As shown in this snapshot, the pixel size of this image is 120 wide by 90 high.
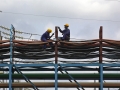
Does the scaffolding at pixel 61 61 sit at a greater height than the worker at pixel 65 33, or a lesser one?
lesser

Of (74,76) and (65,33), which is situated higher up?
(65,33)

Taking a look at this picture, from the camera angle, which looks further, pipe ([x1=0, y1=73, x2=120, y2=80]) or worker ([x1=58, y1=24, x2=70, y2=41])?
worker ([x1=58, y1=24, x2=70, y2=41])

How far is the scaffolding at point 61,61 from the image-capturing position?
15.7m

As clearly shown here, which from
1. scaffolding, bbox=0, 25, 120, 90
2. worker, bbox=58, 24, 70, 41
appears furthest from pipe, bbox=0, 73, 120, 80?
worker, bbox=58, 24, 70, 41

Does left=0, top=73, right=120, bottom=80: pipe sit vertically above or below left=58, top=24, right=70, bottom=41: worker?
below

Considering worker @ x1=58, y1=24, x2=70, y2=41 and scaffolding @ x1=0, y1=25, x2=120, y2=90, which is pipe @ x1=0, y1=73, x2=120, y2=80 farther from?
worker @ x1=58, y1=24, x2=70, y2=41

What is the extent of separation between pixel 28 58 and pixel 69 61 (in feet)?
6.82

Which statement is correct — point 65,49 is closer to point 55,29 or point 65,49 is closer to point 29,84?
point 55,29

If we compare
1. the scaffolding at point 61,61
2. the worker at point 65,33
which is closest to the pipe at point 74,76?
the scaffolding at point 61,61

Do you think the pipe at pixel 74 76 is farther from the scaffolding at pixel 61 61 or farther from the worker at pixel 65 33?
the worker at pixel 65 33

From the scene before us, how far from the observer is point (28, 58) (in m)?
16.5

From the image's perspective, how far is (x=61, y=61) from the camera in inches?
635

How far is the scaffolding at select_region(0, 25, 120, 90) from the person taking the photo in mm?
15680

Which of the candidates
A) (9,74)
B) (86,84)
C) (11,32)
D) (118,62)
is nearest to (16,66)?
(9,74)
